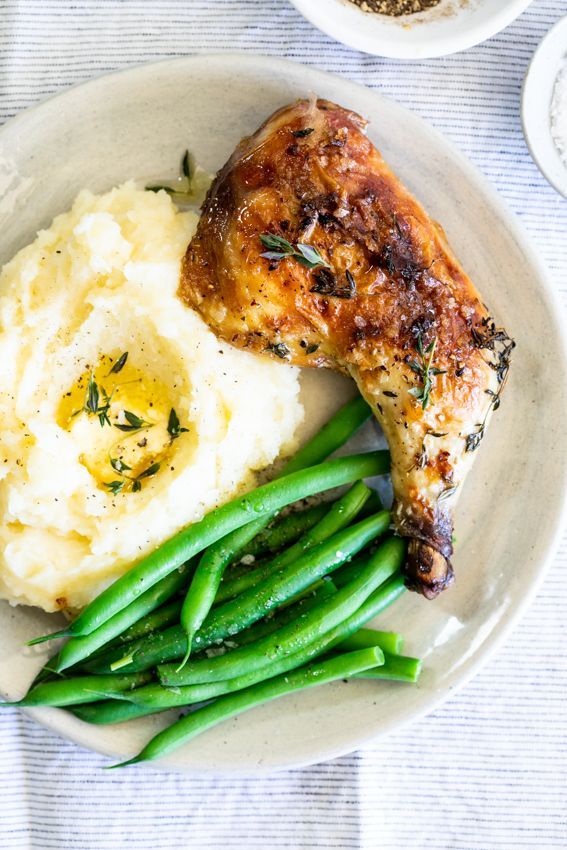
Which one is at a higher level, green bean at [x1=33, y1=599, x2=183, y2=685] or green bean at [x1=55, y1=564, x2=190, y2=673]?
green bean at [x1=55, y1=564, x2=190, y2=673]

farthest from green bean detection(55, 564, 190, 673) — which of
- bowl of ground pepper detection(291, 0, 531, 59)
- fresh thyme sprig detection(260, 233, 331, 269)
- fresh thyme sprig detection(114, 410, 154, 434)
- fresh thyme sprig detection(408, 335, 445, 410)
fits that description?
bowl of ground pepper detection(291, 0, 531, 59)

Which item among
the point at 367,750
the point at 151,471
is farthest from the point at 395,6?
the point at 367,750

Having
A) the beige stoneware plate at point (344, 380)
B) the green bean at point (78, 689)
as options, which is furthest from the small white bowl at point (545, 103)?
the green bean at point (78, 689)

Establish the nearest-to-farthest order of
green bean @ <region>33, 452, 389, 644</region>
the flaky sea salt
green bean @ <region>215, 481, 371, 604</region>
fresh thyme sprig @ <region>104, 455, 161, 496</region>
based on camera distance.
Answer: green bean @ <region>33, 452, 389, 644</region>
fresh thyme sprig @ <region>104, 455, 161, 496</region>
green bean @ <region>215, 481, 371, 604</region>
the flaky sea salt

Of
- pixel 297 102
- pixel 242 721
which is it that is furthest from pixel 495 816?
pixel 297 102

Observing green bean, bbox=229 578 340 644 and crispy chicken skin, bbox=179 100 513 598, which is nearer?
crispy chicken skin, bbox=179 100 513 598

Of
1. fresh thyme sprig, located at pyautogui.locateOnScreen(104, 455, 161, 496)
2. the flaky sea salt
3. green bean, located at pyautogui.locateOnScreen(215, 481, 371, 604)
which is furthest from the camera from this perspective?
the flaky sea salt

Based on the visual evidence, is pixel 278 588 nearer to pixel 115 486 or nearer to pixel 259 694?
pixel 259 694

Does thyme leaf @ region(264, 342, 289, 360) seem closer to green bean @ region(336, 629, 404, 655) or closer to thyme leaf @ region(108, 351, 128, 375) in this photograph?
thyme leaf @ region(108, 351, 128, 375)
